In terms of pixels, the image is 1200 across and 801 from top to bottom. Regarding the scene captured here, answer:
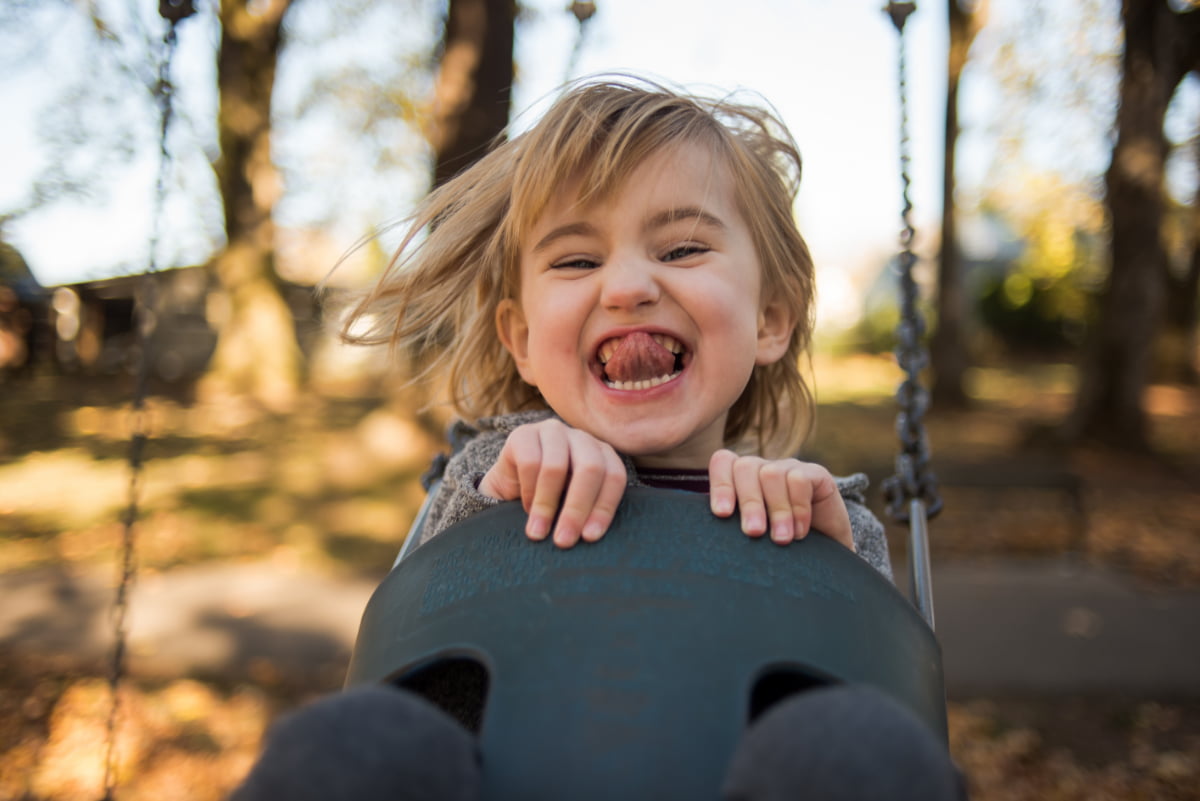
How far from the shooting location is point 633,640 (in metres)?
0.89

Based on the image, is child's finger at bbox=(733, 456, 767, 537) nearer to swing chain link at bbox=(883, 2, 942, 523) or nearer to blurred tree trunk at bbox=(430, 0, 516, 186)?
swing chain link at bbox=(883, 2, 942, 523)

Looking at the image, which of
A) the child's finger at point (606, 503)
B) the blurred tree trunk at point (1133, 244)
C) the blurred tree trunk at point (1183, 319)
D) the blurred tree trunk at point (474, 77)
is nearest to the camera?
the child's finger at point (606, 503)

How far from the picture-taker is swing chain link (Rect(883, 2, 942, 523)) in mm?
1746

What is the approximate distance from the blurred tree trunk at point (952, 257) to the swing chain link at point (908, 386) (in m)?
9.48

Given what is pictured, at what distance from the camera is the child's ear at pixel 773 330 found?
175cm

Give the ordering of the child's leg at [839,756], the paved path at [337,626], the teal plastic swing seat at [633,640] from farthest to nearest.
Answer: the paved path at [337,626]
the teal plastic swing seat at [633,640]
the child's leg at [839,756]

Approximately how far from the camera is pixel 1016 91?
424 inches

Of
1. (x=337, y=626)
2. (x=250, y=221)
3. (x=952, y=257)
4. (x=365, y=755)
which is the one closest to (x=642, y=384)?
(x=365, y=755)

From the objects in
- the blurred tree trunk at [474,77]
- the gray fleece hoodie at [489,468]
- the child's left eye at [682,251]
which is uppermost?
the blurred tree trunk at [474,77]

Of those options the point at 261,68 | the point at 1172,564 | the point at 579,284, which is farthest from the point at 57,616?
the point at 261,68

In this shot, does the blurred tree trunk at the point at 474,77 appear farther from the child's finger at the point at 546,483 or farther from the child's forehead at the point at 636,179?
the child's finger at the point at 546,483

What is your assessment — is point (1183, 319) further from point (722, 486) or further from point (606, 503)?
point (606, 503)

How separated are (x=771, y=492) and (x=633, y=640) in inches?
11.6

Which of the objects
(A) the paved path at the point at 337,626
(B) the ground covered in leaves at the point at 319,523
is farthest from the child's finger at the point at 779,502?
(A) the paved path at the point at 337,626
